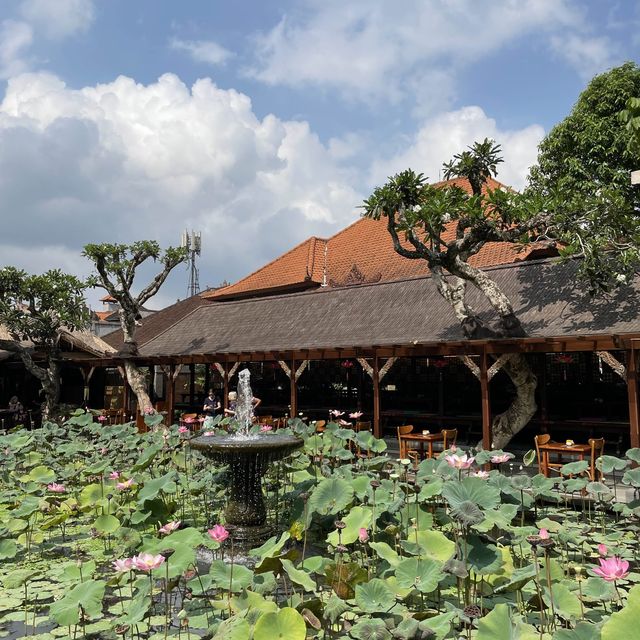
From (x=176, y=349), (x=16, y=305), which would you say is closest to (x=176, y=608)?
(x=176, y=349)

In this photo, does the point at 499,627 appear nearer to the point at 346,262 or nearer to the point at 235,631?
the point at 235,631

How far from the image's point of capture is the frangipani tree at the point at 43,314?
63.6 ft

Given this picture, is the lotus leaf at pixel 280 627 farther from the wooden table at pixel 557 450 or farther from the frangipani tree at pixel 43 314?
the frangipani tree at pixel 43 314

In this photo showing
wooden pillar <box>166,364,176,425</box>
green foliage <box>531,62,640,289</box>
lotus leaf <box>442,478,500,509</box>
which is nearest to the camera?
lotus leaf <box>442,478,500,509</box>

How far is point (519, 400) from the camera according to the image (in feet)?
39.2

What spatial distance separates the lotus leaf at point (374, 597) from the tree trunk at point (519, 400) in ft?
29.4

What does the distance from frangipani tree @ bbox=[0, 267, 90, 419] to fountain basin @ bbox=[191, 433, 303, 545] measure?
49.6ft

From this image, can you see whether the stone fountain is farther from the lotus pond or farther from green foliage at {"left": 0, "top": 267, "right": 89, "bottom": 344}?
green foliage at {"left": 0, "top": 267, "right": 89, "bottom": 344}

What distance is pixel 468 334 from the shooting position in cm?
1248

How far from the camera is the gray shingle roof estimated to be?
11.8m

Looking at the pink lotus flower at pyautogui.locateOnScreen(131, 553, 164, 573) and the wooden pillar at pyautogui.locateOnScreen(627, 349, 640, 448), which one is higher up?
the wooden pillar at pyautogui.locateOnScreen(627, 349, 640, 448)

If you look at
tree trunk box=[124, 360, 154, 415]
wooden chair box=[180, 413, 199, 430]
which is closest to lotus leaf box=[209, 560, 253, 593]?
wooden chair box=[180, 413, 199, 430]

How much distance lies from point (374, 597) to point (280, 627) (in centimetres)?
80

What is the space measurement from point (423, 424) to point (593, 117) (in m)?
11.9
